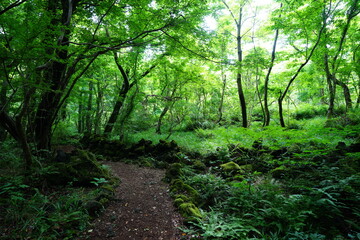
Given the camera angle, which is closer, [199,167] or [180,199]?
[180,199]

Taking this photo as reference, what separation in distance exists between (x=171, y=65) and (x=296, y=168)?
7207 mm

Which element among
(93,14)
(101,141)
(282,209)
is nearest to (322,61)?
(282,209)

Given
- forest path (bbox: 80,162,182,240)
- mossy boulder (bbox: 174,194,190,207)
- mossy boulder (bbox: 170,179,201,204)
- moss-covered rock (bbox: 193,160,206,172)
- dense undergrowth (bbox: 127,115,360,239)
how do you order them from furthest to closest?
moss-covered rock (bbox: 193,160,206,172) → mossy boulder (bbox: 170,179,201,204) → mossy boulder (bbox: 174,194,190,207) → forest path (bbox: 80,162,182,240) → dense undergrowth (bbox: 127,115,360,239)

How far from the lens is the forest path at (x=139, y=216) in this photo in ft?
8.61

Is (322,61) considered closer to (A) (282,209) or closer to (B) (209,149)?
(B) (209,149)

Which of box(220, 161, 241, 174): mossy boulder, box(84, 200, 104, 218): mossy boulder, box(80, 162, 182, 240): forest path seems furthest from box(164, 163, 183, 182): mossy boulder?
box(84, 200, 104, 218): mossy boulder

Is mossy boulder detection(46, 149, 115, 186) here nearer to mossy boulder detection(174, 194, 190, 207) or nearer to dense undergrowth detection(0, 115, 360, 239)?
dense undergrowth detection(0, 115, 360, 239)

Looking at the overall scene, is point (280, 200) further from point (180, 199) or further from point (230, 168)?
point (230, 168)

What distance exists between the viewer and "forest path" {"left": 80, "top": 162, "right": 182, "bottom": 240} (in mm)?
2625

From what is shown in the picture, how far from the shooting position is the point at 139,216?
3.12 meters

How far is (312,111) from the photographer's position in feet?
40.2

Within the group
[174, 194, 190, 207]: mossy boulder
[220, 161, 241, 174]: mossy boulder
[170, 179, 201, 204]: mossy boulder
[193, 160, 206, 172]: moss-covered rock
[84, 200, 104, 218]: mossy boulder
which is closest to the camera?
[84, 200, 104, 218]: mossy boulder

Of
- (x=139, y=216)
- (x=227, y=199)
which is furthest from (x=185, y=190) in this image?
(x=139, y=216)

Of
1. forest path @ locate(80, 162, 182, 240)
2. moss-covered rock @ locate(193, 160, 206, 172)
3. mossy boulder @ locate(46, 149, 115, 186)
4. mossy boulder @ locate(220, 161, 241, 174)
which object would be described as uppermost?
mossy boulder @ locate(46, 149, 115, 186)
